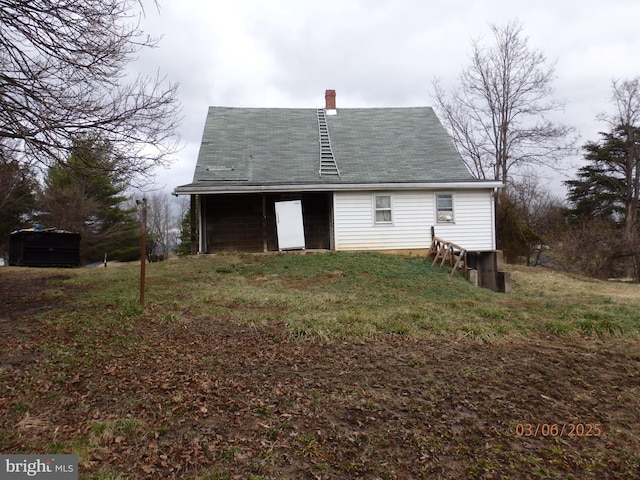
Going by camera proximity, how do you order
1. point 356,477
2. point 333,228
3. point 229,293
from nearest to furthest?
point 356,477 → point 229,293 → point 333,228

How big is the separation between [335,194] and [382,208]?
1729 millimetres

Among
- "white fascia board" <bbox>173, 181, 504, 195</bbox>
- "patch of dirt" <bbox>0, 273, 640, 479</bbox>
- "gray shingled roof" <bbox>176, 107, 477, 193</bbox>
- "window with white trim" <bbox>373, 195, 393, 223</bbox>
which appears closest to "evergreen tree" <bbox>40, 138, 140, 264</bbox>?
"gray shingled roof" <bbox>176, 107, 477, 193</bbox>

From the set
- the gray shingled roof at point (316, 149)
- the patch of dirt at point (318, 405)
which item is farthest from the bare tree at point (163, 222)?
the patch of dirt at point (318, 405)

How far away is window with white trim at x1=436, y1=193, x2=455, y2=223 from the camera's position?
15.1 metres

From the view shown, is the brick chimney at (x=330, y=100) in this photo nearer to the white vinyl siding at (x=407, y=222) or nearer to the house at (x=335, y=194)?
the house at (x=335, y=194)

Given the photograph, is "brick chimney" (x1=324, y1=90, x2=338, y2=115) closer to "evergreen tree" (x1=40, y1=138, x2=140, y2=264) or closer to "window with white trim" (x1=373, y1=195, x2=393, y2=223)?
"window with white trim" (x1=373, y1=195, x2=393, y2=223)

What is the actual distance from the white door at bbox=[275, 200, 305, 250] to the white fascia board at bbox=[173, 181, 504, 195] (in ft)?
2.72

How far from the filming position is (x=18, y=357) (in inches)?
187

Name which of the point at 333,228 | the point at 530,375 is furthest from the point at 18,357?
the point at 333,228

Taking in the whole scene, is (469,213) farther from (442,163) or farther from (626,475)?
(626,475)

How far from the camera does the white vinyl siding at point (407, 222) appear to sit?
1484cm

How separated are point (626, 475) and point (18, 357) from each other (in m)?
5.77

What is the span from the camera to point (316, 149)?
17.0 meters
